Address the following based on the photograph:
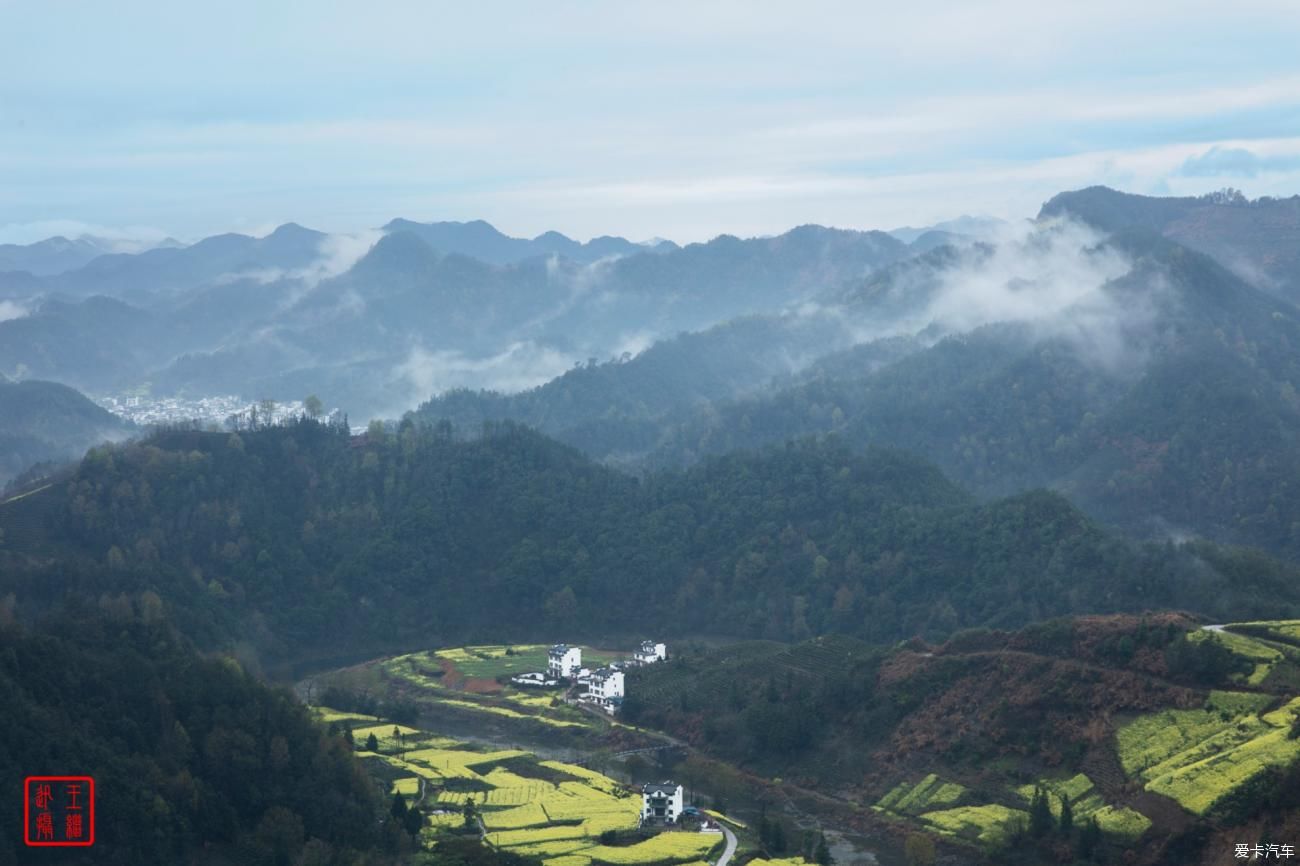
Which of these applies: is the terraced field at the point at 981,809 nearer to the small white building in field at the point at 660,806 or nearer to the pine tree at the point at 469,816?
the small white building in field at the point at 660,806

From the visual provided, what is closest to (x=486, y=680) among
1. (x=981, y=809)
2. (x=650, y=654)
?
(x=650, y=654)

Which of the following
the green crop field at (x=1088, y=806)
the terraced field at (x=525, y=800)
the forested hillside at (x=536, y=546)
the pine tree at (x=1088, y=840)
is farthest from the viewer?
the forested hillside at (x=536, y=546)

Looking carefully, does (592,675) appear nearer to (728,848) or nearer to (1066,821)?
(728,848)

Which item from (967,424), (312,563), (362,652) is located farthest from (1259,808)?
(967,424)

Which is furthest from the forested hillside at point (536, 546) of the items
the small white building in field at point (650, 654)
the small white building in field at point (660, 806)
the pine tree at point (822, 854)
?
the small white building in field at point (660, 806)

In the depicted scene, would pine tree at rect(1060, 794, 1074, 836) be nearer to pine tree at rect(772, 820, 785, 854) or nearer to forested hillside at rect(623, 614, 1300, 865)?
forested hillside at rect(623, 614, 1300, 865)

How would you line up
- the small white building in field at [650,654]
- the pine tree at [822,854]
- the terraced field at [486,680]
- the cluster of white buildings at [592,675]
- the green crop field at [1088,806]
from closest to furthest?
the green crop field at [1088,806], the pine tree at [822,854], the terraced field at [486,680], the cluster of white buildings at [592,675], the small white building in field at [650,654]

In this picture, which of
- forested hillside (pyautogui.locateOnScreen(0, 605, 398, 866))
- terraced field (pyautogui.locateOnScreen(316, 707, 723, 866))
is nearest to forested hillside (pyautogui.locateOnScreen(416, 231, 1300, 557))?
terraced field (pyautogui.locateOnScreen(316, 707, 723, 866))
